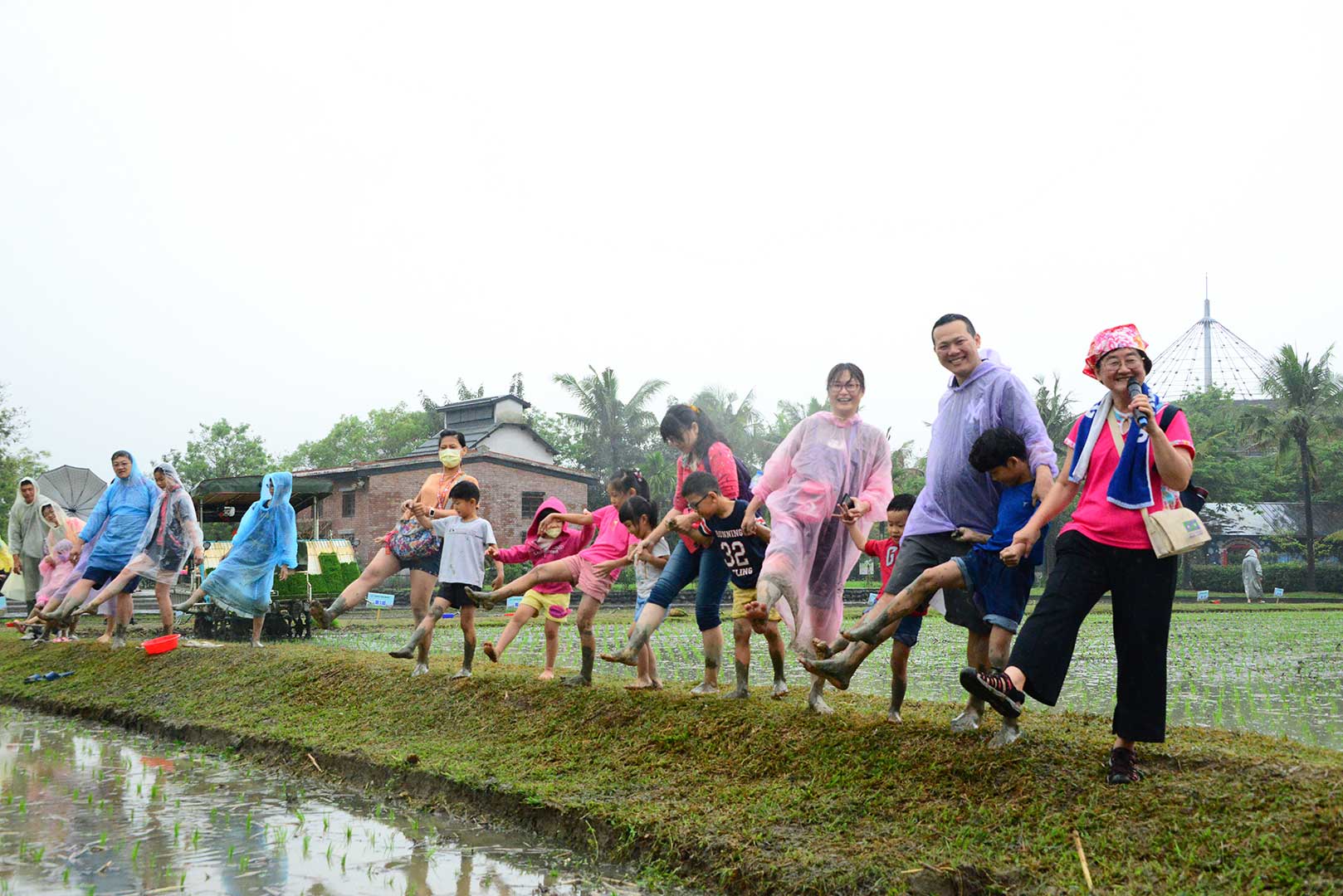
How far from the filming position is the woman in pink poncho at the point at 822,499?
559 cm

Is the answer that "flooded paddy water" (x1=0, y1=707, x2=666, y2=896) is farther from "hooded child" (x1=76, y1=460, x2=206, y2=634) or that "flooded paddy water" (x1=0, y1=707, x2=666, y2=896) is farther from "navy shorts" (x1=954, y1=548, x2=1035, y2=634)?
"hooded child" (x1=76, y1=460, x2=206, y2=634)

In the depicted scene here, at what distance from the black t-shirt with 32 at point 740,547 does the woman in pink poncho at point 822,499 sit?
218 mm

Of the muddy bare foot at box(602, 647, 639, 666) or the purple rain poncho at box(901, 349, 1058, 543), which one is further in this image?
the muddy bare foot at box(602, 647, 639, 666)

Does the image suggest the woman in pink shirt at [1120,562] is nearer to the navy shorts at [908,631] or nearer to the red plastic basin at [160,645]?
the navy shorts at [908,631]

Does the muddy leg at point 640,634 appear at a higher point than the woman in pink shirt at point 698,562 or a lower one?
lower

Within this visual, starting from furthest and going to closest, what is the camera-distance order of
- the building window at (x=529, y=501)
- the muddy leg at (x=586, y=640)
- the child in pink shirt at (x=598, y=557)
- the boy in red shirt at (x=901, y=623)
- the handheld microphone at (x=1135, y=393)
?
the building window at (x=529, y=501) → the child in pink shirt at (x=598, y=557) → the muddy leg at (x=586, y=640) → the boy in red shirt at (x=901, y=623) → the handheld microphone at (x=1135, y=393)

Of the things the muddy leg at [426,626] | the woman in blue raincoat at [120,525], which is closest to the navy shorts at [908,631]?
the muddy leg at [426,626]

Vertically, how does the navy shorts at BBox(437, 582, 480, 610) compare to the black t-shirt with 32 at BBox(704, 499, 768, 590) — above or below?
below

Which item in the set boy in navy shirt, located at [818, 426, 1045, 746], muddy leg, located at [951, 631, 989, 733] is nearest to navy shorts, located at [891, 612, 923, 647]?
muddy leg, located at [951, 631, 989, 733]

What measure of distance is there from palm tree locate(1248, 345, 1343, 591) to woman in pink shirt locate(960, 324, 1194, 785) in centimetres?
3818

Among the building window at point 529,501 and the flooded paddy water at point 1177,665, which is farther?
the building window at point 529,501

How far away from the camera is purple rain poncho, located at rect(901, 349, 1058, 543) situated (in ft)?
15.6

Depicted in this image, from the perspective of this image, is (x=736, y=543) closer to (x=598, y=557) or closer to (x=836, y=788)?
(x=598, y=557)

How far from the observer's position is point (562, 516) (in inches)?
301
